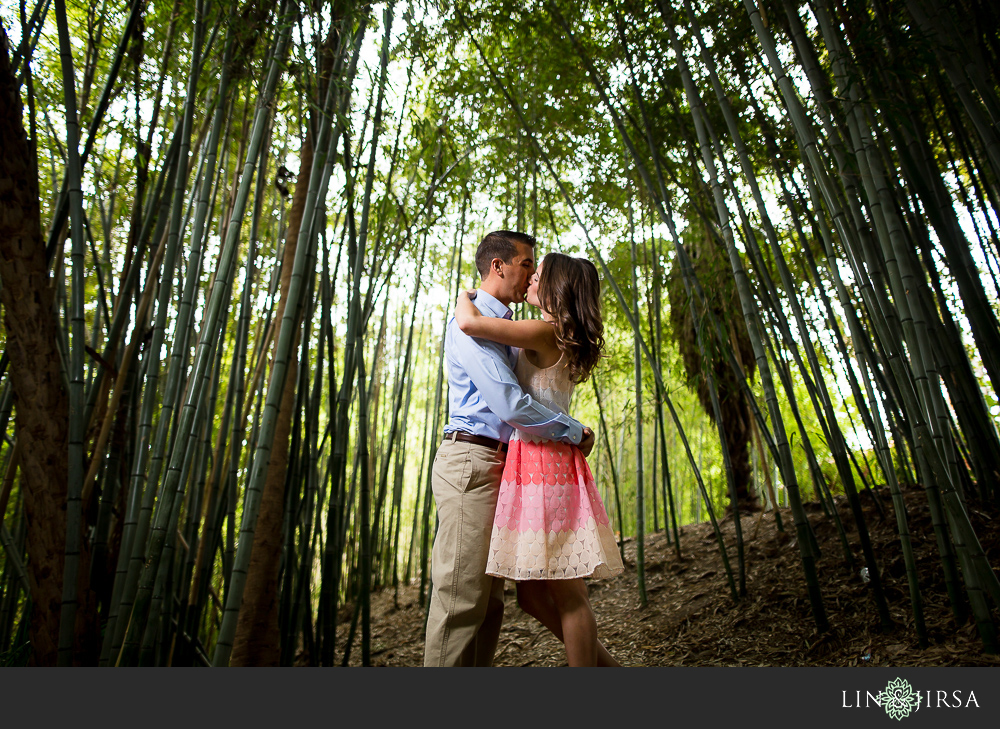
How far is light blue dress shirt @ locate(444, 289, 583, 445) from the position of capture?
1128mm

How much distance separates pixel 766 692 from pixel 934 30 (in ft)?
5.82

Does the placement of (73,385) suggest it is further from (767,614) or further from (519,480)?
(767,614)

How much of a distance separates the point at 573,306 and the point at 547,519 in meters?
0.46

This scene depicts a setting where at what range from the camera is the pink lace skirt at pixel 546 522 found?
1084mm

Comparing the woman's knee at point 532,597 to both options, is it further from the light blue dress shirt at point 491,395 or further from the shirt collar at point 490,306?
the shirt collar at point 490,306

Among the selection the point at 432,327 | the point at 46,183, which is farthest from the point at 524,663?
the point at 432,327

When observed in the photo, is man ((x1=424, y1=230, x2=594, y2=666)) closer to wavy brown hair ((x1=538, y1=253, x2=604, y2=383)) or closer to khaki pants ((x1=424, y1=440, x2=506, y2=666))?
khaki pants ((x1=424, y1=440, x2=506, y2=666))

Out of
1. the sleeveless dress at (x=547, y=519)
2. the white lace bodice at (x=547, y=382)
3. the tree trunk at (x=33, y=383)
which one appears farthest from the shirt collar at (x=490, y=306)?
the tree trunk at (x=33, y=383)

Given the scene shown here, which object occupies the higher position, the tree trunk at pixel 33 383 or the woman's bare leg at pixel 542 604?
the tree trunk at pixel 33 383

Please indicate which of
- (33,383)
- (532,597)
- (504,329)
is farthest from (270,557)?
(504,329)

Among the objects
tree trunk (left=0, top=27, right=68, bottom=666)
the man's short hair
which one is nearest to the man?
the man's short hair

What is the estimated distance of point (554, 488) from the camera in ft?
3.75

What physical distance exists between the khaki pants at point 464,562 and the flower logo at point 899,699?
0.66m

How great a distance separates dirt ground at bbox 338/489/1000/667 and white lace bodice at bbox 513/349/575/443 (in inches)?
44.9
